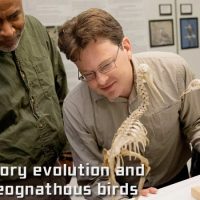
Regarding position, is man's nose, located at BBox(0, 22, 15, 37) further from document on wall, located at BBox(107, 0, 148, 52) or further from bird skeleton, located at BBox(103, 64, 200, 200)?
document on wall, located at BBox(107, 0, 148, 52)

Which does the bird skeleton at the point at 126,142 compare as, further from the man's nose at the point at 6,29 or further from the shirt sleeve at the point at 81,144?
the man's nose at the point at 6,29

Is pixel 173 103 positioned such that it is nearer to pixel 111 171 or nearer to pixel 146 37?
pixel 111 171

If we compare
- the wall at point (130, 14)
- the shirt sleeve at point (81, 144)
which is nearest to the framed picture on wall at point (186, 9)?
the wall at point (130, 14)

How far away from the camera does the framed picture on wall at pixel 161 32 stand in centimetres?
249

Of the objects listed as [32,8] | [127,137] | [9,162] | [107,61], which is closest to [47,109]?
[9,162]

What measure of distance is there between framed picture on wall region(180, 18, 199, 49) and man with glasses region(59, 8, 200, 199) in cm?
142

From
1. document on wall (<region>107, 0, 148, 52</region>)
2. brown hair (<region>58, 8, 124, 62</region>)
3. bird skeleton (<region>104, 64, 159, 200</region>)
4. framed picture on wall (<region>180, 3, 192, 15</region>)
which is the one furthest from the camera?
framed picture on wall (<region>180, 3, 192, 15</region>)

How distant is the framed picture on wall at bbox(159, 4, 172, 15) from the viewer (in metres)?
2.51

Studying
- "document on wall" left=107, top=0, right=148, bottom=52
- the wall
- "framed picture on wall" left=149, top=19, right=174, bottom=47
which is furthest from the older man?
"framed picture on wall" left=149, top=19, right=174, bottom=47

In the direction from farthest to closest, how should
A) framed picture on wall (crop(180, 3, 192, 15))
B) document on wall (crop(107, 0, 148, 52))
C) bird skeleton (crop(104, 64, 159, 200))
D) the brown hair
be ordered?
framed picture on wall (crop(180, 3, 192, 15))
document on wall (crop(107, 0, 148, 52))
the brown hair
bird skeleton (crop(104, 64, 159, 200))

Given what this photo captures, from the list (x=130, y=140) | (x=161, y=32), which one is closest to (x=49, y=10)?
(x=161, y=32)

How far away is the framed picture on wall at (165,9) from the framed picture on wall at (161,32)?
0.19ft

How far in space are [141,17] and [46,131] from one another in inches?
52.9

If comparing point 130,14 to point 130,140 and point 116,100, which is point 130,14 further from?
point 130,140
